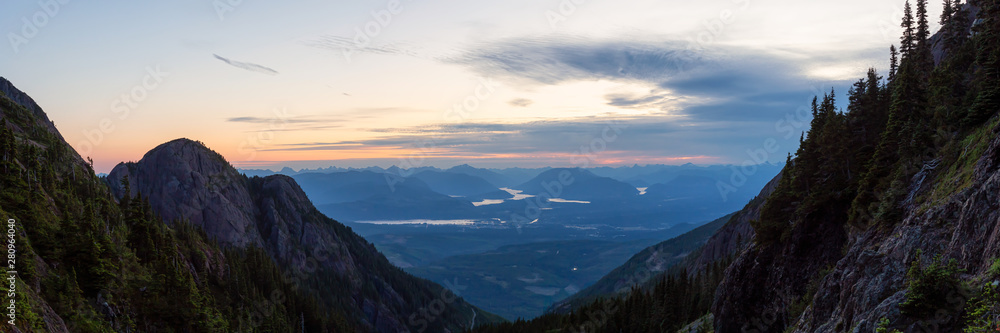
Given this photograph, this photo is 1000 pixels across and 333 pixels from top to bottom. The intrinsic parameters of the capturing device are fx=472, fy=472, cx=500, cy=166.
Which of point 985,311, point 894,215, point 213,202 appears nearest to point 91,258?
point 985,311

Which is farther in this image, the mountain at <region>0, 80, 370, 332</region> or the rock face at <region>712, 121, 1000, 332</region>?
the mountain at <region>0, 80, 370, 332</region>

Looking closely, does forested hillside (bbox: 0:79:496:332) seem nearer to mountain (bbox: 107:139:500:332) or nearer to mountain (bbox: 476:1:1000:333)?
mountain (bbox: 107:139:500:332)

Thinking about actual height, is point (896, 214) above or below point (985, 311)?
above

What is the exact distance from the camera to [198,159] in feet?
598

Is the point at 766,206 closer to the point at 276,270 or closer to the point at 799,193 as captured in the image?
the point at 799,193

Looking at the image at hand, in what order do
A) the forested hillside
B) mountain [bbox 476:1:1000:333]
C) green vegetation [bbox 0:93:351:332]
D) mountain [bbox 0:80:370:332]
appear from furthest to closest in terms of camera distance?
green vegetation [bbox 0:93:351:332] < the forested hillside < mountain [bbox 0:80:370:332] < mountain [bbox 476:1:1000:333]

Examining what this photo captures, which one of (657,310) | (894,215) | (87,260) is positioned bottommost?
(657,310)

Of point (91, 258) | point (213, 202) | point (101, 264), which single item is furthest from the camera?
point (213, 202)

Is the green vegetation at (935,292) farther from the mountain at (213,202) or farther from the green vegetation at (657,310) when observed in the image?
the mountain at (213,202)

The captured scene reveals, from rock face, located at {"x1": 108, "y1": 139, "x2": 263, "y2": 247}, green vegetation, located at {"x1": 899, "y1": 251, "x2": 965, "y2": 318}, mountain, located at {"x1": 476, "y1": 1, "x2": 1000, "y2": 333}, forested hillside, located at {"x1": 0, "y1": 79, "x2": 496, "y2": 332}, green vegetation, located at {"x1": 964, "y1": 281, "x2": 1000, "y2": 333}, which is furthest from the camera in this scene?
rock face, located at {"x1": 108, "y1": 139, "x2": 263, "y2": 247}

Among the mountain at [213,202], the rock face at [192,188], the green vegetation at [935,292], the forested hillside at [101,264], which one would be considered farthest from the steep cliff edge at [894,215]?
the rock face at [192,188]

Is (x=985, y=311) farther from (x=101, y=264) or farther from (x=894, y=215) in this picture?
(x=101, y=264)

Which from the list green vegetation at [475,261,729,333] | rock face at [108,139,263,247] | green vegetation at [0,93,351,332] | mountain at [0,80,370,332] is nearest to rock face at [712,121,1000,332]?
mountain at [0,80,370,332]

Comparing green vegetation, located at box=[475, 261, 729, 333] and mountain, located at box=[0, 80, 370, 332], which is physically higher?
mountain, located at box=[0, 80, 370, 332]
